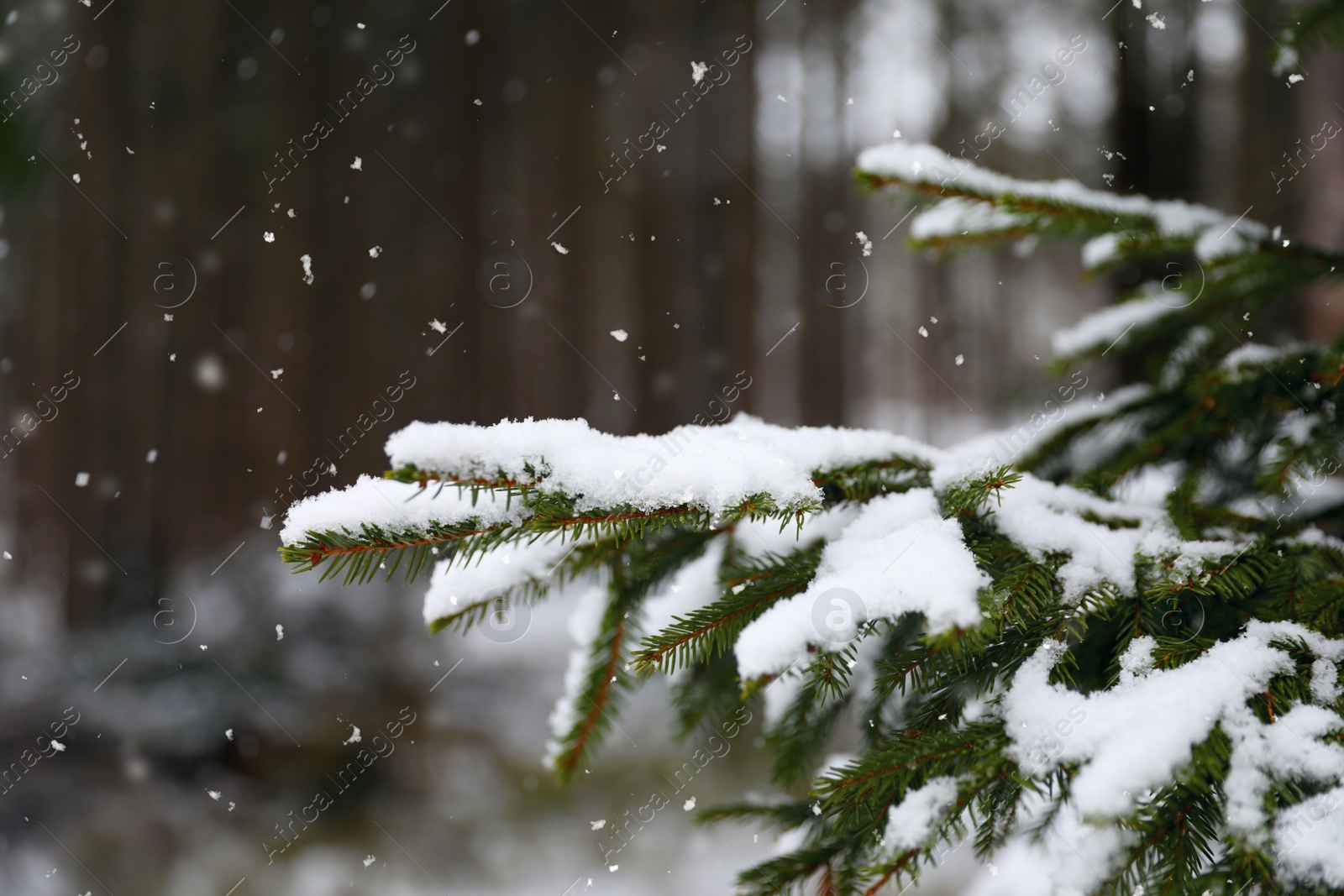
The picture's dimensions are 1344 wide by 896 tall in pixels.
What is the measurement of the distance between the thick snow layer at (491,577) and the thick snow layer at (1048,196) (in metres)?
0.67

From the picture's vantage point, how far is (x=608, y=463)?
575 mm

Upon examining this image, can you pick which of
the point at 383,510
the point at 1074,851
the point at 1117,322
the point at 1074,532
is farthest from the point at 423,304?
the point at 1074,851

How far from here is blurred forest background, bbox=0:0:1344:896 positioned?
298 cm

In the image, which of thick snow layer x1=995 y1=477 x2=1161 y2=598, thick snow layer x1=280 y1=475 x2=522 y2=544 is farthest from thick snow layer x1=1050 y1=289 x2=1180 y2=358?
thick snow layer x1=280 y1=475 x2=522 y2=544

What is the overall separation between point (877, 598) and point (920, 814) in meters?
0.21

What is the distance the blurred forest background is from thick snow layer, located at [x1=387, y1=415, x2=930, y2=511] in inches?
76.3

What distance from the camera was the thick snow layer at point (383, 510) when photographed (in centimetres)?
54

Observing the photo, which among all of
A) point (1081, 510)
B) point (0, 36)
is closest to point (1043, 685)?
point (1081, 510)

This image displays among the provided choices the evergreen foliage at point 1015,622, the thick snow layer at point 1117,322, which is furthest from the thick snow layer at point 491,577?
the thick snow layer at point 1117,322

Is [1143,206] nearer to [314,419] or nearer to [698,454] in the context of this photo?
[698,454]

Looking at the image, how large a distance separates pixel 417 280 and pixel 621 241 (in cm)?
141

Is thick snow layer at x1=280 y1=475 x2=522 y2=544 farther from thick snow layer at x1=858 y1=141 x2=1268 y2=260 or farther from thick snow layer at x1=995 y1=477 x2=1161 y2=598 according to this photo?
thick snow layer at x1=858 y1=141 x2=1268 y2=260

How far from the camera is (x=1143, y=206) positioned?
1057 millimetres

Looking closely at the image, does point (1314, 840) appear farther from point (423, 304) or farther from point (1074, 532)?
point (423, 304)
